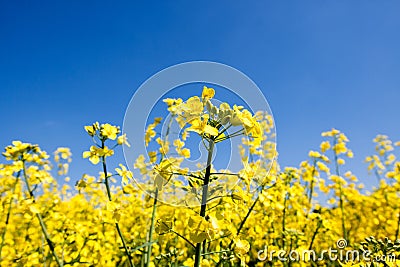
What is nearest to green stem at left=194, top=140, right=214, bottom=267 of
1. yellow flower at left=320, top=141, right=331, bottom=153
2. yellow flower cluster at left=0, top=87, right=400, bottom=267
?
yellow flower cluster at left=0, top=87, right=400, bottom=267

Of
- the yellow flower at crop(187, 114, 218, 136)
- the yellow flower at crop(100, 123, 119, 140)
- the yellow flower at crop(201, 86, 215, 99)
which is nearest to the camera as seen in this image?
the yellow flower at crop(187, 114, 218, 136)

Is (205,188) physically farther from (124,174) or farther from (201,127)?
(124,174)

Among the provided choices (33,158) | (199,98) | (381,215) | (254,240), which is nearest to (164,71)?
(199,98)

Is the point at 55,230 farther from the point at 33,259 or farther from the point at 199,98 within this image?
the point at 199,98

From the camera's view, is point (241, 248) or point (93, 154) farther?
point (93, 154)

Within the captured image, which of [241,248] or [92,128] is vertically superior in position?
[92,128]

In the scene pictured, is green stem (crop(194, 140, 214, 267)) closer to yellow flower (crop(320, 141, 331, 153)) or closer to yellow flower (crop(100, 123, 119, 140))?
yellow flower (crop(100, 123, 119, 140))

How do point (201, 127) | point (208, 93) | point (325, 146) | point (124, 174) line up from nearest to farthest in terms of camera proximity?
1. point (201, 127)
2. point (208, 93)
3. point (124, 174)
4. point (325, 146)

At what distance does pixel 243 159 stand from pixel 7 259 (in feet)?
12.2

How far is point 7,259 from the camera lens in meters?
4.06

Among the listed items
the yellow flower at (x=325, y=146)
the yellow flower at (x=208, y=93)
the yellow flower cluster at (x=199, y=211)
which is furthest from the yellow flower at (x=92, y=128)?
the yellow flower at (x=325, y=146)

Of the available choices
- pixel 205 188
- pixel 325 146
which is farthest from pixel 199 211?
pixel 325 146

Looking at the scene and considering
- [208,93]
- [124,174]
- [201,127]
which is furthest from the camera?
[124,174]

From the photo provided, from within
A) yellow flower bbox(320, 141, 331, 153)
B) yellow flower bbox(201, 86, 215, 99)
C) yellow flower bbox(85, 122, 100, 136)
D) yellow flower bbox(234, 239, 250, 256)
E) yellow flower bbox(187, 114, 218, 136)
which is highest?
yellow flower bbox(320, 141, 331, 153)
